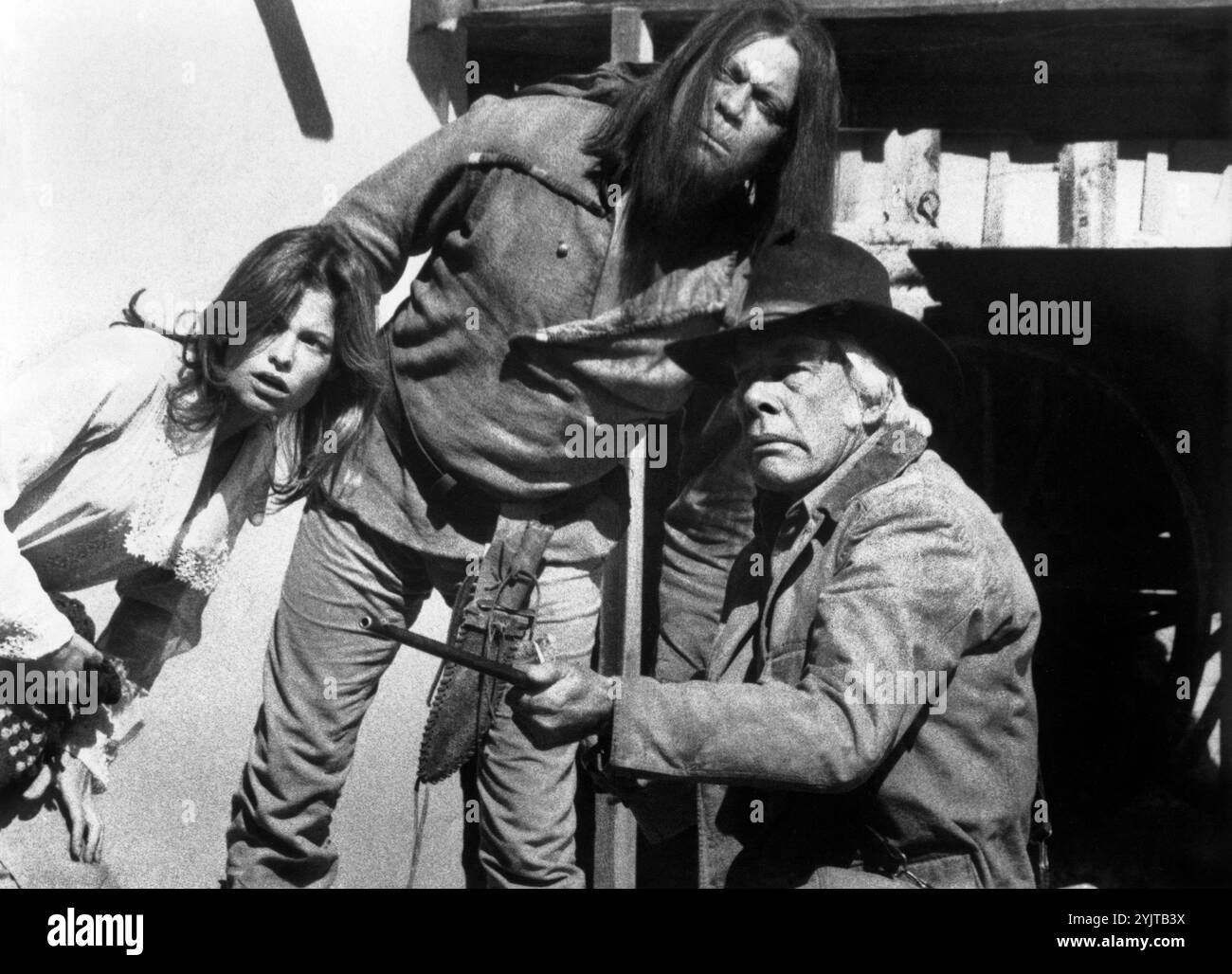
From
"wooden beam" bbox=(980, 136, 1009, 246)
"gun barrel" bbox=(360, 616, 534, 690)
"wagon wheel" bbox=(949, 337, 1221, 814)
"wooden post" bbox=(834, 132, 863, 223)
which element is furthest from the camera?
"wagon wheel" bbox=(949, 337, 1221, 814)

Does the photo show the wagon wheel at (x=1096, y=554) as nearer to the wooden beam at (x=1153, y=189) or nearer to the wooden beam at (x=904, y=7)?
the wooden beam at (x=1153, y=189)

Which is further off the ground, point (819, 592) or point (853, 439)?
point (853, 439)

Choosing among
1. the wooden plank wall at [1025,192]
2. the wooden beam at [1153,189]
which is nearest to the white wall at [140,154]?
the wooden plank wall at [1025,192]

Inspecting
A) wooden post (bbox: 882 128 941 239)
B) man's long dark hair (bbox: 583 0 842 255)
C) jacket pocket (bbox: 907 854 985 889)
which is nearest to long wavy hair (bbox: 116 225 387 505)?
man's long dark hair (bbox: 583 0 842 255)

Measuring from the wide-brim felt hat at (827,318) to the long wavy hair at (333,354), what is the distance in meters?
0.51

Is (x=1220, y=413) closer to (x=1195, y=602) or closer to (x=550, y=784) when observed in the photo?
(x=1195, y=602)

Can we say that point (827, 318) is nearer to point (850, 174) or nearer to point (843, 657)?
point (843, 657)

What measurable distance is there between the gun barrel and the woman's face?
504mm

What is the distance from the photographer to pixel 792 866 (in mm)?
3500

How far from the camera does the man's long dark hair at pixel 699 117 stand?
3.70 meters

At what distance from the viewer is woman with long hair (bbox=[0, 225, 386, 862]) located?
3621 mm

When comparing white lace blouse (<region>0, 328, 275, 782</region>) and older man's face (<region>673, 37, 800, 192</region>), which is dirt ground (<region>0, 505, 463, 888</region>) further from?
older man's face (<region>673, 37, 800, 192</region>)
